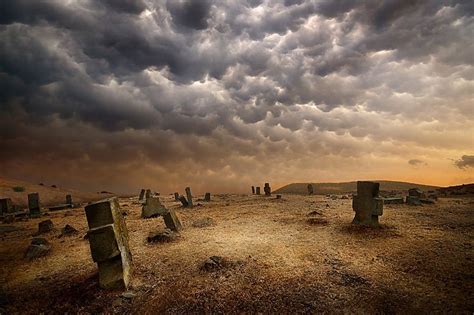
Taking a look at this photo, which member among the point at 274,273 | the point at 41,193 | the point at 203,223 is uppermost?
the point at 41,193

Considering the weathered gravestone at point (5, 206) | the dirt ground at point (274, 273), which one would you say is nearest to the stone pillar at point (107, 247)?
the dirt ground at point (274, 273)

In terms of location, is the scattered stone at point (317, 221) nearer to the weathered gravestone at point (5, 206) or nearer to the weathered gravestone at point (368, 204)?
the weathered gravestone at point (368, 204)

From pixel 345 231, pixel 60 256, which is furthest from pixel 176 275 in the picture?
pixel 345 231

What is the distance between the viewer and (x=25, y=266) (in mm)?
10812

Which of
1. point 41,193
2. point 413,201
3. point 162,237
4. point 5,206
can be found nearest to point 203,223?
point 162,237

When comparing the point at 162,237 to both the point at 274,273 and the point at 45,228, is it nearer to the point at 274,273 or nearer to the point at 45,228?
the point at 274,273

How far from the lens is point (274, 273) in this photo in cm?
855

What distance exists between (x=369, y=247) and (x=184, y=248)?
25.0ft

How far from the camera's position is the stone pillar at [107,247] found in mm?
8070

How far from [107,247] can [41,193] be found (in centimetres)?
4299

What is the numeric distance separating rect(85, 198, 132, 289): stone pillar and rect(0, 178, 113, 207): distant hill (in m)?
36.3

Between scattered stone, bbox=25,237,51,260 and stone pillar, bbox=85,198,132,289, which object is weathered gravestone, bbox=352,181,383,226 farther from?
scattered stone, bbox=25,237,51,260

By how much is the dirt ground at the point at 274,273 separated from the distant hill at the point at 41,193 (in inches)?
1141

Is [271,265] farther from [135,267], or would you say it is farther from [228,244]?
[135,267]
